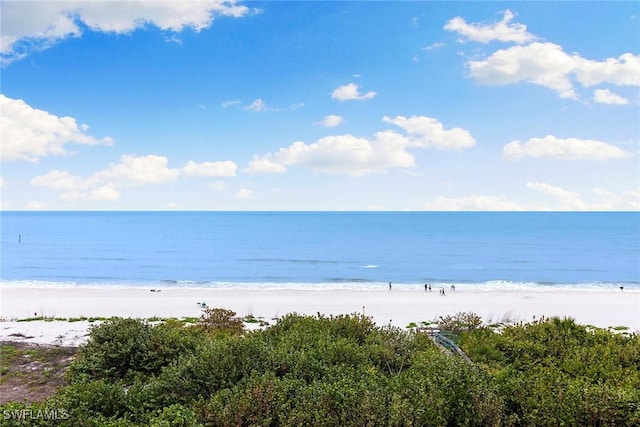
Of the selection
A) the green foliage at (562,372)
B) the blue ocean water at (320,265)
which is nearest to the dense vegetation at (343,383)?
the green foliage at (562,372)

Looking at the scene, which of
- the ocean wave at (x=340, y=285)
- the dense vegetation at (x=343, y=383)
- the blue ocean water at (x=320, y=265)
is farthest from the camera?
the blue ocean water at (x=320, y=265)

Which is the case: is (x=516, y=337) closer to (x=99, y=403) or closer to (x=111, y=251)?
(x=99, y=403)

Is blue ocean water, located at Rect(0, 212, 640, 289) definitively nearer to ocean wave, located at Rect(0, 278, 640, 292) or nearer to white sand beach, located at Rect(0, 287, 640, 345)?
ocean wave, located at Rect(0, 278, 640, 292)

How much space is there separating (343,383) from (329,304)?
23.1 m

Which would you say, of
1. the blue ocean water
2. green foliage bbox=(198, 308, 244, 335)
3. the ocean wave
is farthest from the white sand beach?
green foliage bbox=(198, 308, 244, 335)

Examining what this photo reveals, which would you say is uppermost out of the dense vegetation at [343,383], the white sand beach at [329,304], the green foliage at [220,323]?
the dense vegetation at [343,383]

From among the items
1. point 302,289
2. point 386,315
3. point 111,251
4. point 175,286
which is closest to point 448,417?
point 386,315

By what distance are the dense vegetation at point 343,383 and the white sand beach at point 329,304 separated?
442 inches

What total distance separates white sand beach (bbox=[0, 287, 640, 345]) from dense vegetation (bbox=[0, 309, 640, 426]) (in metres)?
11.2

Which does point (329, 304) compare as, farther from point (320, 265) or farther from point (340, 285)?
point (320, 265)

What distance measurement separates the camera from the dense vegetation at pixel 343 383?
21.3 ft

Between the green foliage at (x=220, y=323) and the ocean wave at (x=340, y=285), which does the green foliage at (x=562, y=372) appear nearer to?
the green foliage at (x=220, y=323)

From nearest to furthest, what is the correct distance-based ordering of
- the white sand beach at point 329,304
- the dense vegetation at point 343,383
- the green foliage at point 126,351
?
1. the dense vegetation at point 343,383
2. the green foliage at point 126,351
3. the white sand beach at point 329,304

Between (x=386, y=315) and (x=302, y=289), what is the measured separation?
44.2ft
